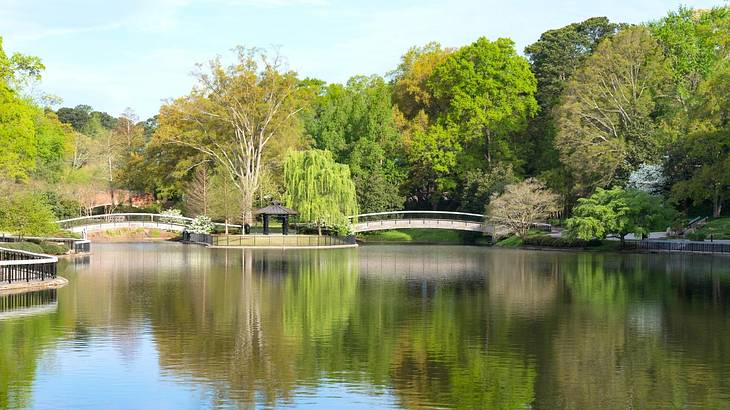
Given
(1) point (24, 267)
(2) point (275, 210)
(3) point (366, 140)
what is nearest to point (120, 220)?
(2) point (275, 210)

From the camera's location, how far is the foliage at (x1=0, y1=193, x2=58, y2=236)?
44.8m

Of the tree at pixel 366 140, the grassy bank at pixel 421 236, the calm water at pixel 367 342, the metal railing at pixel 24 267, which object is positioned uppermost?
the tree at pixel 366 140

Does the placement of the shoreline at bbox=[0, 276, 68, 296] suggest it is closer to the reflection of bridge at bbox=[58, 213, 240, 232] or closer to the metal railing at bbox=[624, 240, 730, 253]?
the metal railing at bbox=[624, 240, 730, 253]

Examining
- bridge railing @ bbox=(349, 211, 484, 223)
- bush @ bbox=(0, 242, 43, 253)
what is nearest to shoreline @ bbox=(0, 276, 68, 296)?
bush @ bbox=(0, 242, 43, 253)

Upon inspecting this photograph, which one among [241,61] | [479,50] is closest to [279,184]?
[241,61]

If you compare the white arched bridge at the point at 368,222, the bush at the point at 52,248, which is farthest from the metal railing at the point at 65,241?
the white arched bridge at the point at 368,222

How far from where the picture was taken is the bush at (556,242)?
61.7 meters

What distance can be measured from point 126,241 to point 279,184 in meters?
13.8

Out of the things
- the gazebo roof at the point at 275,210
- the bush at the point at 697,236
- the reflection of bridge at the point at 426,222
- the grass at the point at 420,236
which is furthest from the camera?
the grass at the point at 420,236

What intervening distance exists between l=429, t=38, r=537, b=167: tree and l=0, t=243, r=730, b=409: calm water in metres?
42.9

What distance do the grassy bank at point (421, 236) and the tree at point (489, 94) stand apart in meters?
6.41

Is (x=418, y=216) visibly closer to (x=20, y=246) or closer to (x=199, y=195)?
(x=199, y=195)

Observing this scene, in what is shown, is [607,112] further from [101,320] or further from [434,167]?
[101,320]

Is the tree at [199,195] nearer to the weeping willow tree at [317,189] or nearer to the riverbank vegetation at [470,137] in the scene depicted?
the riverbank vegetation at [470,137]
